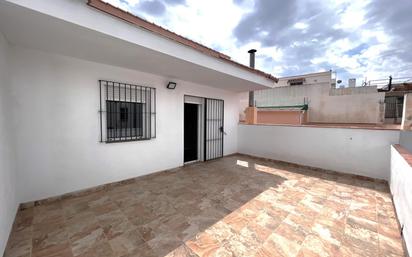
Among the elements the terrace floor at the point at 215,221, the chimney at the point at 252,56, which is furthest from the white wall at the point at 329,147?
the chimney at the point at 252,56

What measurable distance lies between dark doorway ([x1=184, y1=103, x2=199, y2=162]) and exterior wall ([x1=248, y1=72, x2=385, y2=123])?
6443 millimetres

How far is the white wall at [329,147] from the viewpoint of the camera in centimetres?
405

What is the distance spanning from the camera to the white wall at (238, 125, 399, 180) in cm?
405

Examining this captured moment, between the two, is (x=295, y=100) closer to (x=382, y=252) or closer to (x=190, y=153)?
(x=190, y=153)

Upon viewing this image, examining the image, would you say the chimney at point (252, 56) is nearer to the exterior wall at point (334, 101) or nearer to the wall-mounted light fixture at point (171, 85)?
the wall-mounted light fixture at point (171, 85)

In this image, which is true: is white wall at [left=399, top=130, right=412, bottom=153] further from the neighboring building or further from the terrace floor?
the neighboring building

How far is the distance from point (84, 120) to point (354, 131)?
21.6 feet

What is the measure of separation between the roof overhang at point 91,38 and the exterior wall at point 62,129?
0.26 m

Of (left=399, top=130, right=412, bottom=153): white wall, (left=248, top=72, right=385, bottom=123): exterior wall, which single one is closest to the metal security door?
(left=399, top=130, right=412, bottom=153): white wall

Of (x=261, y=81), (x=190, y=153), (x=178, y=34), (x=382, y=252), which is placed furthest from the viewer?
(x=190, y=153)

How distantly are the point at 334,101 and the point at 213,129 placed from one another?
9.05 m

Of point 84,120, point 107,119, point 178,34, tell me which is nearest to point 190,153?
point 107,119

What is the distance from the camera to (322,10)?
4.25 meters

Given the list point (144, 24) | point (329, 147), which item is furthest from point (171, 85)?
point (329, 147)
